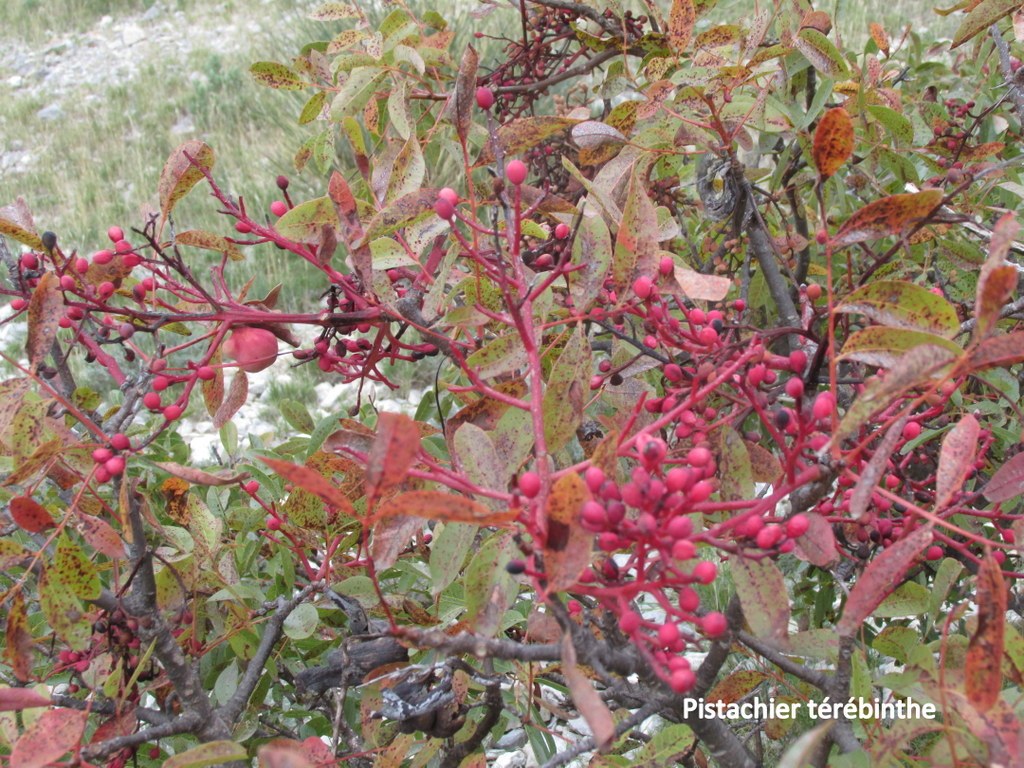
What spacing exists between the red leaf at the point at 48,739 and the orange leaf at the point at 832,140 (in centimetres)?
61

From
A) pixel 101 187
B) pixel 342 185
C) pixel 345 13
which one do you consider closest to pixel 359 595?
pixel 342 185

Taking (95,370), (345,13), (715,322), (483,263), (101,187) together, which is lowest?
(95,370)

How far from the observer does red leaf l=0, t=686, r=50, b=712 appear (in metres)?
0.61

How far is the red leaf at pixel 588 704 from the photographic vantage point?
41 centimetres

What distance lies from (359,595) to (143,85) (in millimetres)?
7747

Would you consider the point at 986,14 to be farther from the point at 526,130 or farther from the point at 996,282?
the point at 996,282

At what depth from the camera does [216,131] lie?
6422mm

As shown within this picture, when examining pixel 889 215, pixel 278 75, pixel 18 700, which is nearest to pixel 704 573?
pixel 889 215

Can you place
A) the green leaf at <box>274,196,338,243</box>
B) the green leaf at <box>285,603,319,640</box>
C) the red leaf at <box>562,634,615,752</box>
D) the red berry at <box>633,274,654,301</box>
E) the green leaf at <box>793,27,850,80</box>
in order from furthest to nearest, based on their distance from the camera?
the green leaf at <box>793,27,850,80</box> → the green leaf at <box>285,603,319,640</box> → the green leaf at <box>274,196,338,243</box> → the red berry at <box>633,274,654,301</box> → the red leaf at <box>562,634,615,752</box>

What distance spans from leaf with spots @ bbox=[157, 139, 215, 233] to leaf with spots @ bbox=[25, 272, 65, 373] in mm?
155

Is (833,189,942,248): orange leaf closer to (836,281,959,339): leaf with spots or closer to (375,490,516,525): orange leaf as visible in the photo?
(836,281,959,339): leaf with spots

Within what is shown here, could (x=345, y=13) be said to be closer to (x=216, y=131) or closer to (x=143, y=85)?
(x=216, y=131)

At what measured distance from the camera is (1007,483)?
64cm

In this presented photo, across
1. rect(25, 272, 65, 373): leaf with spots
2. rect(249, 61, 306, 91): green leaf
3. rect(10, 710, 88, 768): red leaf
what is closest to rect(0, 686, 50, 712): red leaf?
rect(10, 710, 88, 768): red leaf
